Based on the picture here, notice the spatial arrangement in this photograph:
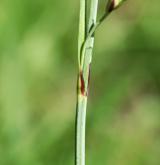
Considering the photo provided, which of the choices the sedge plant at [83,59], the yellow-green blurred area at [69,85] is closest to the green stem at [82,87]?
the sedge plant at [83,59]

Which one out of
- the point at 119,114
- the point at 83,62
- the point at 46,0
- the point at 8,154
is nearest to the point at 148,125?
the point at 119,114

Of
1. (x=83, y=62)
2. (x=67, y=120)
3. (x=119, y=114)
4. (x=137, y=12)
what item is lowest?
(x=119, y=114)

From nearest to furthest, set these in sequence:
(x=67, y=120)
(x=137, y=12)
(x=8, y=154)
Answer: (x=8, y=154)
(x=67, y=120)
(x=137, y=12)

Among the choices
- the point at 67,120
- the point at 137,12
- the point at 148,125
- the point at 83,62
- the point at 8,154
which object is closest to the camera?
the point at 83,62

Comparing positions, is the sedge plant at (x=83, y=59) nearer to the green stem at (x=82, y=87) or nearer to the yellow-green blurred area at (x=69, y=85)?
the green stem at (x=82, y=87)

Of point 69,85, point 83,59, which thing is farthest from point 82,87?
point 69,85

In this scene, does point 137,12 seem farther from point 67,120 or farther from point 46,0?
point 67,120

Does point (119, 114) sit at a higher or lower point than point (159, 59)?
lower

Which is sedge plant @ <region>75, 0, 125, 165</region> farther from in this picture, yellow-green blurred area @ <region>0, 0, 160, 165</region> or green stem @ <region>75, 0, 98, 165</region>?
yellow-green blurred area @ <region>0, 0, 160, 165</region>
